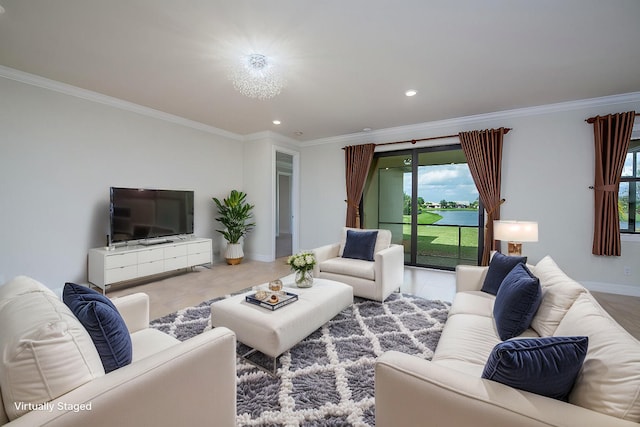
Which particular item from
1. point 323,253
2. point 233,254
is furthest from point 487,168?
point 233,254

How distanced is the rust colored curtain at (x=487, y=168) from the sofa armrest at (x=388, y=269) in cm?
173

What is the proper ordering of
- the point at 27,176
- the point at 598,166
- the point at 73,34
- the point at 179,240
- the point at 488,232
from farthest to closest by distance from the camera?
the point at 179,240
the point at 488,232
the point at 598,166
the point at 27,176
the point at 73,34

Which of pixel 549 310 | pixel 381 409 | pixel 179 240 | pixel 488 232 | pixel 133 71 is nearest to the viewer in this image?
pixel 381 409

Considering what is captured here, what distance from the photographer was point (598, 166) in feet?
12.0

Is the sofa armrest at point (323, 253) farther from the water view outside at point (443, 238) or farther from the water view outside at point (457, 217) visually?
the water view outside at point (457, 217)

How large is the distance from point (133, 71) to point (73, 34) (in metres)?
0.65

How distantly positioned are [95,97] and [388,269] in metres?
4.43

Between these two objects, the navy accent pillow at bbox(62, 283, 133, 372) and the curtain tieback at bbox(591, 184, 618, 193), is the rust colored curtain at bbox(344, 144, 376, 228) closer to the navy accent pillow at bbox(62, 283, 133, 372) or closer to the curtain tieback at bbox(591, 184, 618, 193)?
the curtain tieback at bbox(591, 184, 618, 193)

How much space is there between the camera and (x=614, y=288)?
370cm

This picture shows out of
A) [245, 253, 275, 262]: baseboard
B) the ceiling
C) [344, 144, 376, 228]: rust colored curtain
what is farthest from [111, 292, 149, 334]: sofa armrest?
[344, 144, 376, 228]: rust colored curtain

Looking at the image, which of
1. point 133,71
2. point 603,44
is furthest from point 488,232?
point 133,71

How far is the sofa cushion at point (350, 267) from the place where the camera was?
127 inches

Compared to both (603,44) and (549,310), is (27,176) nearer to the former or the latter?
(549,310)

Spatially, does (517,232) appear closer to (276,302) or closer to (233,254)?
(276,302)
